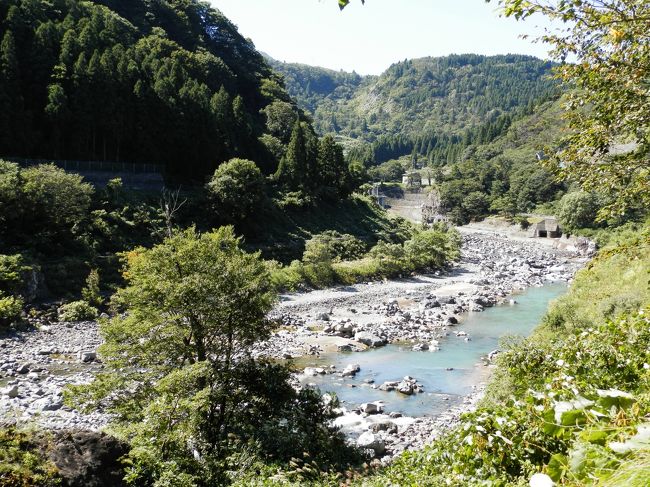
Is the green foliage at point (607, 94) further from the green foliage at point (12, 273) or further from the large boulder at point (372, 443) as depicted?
the green foliage at point (12, 273)

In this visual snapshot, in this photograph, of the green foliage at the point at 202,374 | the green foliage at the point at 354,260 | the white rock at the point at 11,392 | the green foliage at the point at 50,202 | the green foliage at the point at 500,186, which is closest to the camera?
the green foliage at the point at 202,374

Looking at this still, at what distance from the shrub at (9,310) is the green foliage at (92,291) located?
3.47 meters

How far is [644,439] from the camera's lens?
1894 millimetres

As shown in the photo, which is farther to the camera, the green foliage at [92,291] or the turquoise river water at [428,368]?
the green foliage at [92,291]

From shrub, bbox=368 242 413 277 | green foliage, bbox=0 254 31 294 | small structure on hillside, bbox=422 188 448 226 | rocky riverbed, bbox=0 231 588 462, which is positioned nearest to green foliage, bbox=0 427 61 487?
rocky riverbed, bbox=0 231 588 462

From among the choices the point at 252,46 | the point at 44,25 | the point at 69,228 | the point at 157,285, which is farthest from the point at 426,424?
the point at 252,46

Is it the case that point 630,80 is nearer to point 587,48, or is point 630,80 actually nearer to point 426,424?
point 587,48

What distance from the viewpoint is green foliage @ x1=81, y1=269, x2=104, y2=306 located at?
83.5ft

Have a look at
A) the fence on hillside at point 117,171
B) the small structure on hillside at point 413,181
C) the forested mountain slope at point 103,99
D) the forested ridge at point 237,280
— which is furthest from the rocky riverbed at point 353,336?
the small structure on hillside at point 413,181

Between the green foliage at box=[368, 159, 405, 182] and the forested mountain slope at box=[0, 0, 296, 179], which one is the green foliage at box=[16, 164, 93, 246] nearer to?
the forested mountain slope at box=[0, 0, 296, 179]

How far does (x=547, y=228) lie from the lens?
239 ft

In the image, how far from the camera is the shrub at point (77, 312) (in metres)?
23.6

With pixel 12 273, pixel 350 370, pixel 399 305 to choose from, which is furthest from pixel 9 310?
pixel 399 305

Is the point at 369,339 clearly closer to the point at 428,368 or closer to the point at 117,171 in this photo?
the point at 428,368
